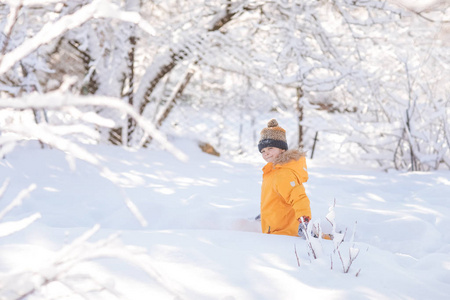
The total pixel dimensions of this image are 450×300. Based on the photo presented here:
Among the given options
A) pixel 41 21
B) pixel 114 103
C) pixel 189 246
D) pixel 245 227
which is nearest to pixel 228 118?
pixel 41 21

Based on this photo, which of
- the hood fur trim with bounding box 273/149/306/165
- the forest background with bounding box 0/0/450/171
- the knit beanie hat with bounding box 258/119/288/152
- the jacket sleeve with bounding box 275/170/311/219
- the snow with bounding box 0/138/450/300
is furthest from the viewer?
the forest background with bounding box 0/0/450/171

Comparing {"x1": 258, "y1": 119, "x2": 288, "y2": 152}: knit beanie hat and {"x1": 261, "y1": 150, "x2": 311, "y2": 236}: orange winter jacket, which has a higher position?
{"x1": 258, "y1": 119, "x2": 288, "y2": 152}: knit beanie hat

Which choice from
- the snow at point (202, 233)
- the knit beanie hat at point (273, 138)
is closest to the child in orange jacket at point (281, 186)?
the knit beanie hat at point (273, 138)

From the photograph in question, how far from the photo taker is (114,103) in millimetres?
739

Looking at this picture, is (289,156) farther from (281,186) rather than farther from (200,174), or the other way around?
(200,174)

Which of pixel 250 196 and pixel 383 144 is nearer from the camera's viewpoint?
pixel 250 196

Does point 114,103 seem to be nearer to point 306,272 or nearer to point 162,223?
point 306,272

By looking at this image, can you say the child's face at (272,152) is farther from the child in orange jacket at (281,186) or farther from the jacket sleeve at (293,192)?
the jacket sleeve at (293,192)

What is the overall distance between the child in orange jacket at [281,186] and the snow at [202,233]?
18cm

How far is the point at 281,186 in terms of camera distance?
92.6 inches

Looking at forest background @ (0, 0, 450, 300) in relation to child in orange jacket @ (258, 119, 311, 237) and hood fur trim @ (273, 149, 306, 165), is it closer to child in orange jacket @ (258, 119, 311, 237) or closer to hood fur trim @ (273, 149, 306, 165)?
child in orange jacket @ (258, 119, 311, 237)

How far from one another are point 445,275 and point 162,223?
181 cm

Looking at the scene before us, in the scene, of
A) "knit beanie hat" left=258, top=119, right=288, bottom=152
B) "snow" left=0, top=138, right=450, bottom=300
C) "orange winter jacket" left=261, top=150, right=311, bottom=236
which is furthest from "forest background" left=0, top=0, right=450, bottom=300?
"knit beanie hat" left=258, top=119, right=288, bottom=152

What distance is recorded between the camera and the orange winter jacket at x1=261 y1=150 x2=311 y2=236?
7.68 feet
